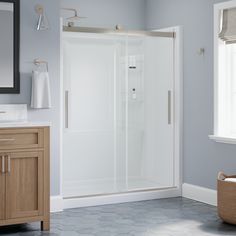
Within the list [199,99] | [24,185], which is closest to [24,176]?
[24,185]

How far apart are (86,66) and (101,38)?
13.2 inches

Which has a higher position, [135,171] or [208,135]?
[208,135]

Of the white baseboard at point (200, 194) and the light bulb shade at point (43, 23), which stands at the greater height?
the light bulb shade at point (43, 23)

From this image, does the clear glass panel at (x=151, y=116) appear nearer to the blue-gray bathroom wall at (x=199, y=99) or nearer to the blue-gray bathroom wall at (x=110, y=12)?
the blue-gray bathroom wall at (x=199, y=99)

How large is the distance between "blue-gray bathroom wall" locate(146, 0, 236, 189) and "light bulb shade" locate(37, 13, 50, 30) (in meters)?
1.60

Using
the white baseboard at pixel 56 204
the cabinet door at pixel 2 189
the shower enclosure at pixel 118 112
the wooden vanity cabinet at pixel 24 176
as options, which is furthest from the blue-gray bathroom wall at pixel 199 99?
the cabinet door at pixel 2 189

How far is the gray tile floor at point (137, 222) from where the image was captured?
414 cm

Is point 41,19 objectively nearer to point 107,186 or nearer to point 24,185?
point 24,185

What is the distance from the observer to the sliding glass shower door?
5.32m

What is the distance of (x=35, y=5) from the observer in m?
4.71

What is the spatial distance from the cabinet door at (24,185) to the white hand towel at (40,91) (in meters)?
0.62

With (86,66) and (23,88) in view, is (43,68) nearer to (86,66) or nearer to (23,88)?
(23,88)

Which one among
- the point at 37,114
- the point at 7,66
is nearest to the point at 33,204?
the point at 37,114

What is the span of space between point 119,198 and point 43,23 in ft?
6.35
